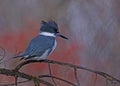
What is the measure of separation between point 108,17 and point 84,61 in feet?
1.68

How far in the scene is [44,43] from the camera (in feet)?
6.92

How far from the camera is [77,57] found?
4.24 metres

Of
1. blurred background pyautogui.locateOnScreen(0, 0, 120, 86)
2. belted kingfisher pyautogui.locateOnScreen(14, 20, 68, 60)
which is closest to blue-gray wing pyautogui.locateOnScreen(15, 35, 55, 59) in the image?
belted kingfisher pyautogui.locateOnScreen(14, 20, 68, 60)

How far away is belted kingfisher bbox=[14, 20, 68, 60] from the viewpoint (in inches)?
75.9

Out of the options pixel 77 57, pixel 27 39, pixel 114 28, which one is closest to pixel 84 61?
pixel 77 57

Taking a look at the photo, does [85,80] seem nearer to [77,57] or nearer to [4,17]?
[77,57]

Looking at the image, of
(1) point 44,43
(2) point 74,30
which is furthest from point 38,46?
(2) point 74,30

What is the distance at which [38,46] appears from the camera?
2027 millimetres

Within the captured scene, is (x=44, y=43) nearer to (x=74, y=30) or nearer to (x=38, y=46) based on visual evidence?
(x=38, y=46)

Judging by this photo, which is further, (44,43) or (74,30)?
(74,30)

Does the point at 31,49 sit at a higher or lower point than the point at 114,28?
higher

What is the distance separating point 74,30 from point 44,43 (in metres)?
2.36

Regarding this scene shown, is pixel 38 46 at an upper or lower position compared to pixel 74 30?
upper

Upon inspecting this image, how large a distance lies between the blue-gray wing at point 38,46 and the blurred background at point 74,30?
4.92ft
